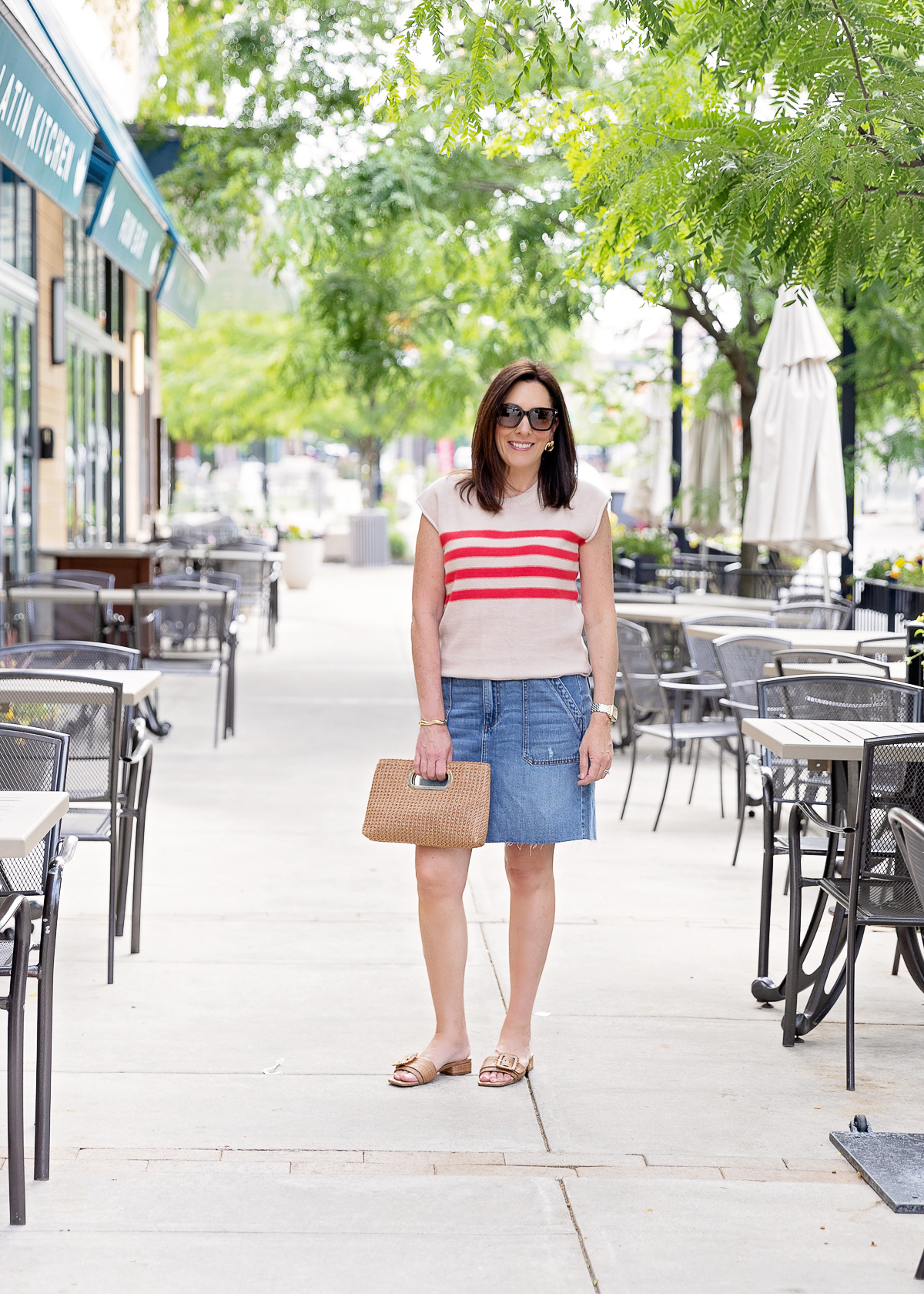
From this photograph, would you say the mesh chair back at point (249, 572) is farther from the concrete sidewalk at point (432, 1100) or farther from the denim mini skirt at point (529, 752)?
the denim mini skirt at point (529, 752)

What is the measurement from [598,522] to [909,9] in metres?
2.05

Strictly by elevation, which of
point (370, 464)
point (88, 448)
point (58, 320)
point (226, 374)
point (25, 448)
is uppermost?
point (226, 374)

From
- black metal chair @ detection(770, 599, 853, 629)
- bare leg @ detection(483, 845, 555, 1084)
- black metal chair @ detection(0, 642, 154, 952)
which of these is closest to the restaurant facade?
black metal chair @ detection(0, 642, 154, 952)

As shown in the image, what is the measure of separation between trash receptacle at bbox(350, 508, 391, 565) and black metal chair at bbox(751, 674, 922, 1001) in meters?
27.7

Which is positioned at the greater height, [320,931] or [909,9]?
[909,9]

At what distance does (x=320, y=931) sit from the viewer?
5625mm

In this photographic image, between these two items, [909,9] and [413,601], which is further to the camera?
[909,9]

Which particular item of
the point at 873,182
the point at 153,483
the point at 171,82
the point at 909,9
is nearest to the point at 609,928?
the point at 873,182

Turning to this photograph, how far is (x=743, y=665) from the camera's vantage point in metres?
7.33

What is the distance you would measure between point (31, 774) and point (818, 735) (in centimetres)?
226

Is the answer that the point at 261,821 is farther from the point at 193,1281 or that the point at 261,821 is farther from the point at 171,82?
the point at 171,82

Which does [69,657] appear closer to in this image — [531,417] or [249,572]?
[531,417]

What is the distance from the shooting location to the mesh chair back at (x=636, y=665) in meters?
8.16

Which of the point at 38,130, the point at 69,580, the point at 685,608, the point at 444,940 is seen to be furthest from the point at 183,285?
the point at 444,940
